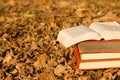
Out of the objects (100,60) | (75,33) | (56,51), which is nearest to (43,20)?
(56,51)

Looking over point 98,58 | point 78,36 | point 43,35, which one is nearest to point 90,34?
point 78,36

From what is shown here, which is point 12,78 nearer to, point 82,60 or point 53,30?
point 82,60

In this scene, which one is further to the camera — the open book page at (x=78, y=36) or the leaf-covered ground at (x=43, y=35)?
the leaf-covered ground at (x=43, y=35)

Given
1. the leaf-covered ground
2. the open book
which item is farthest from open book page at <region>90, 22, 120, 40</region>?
the leaf-covered ground

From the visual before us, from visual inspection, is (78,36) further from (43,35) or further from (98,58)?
(43,35)

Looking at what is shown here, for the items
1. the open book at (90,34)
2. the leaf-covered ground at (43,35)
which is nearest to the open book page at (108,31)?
the open book at (90,34)

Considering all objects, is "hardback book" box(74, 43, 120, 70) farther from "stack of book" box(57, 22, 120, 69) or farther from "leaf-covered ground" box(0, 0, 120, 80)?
"leaf-covered ground" box(0, 0, 120, 80)

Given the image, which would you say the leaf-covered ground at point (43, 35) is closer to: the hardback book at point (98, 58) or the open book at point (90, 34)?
the hardback book at point (98, 58)
